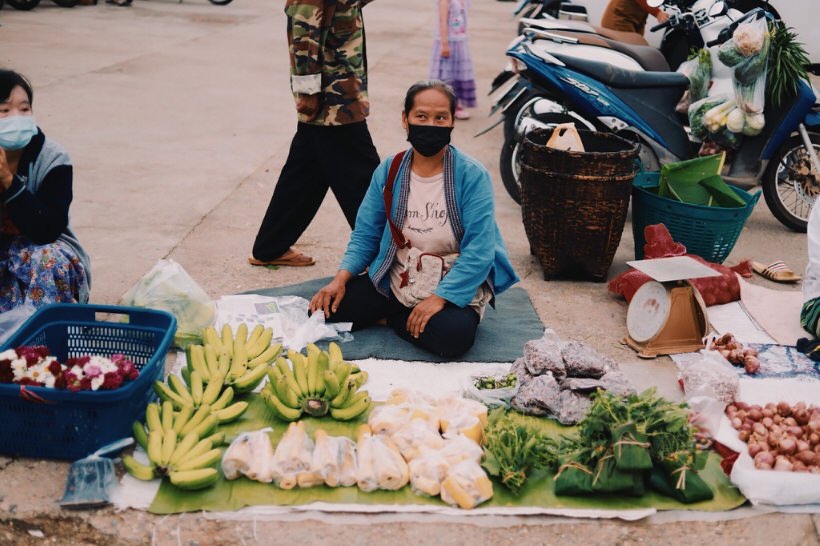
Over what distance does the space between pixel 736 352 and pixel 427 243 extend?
1536 mm

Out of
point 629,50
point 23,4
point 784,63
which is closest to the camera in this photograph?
point 784,63

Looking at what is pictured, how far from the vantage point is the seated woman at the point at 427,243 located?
3.74 meters

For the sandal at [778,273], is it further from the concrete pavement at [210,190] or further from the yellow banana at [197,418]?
the yellow banana at [197,418]

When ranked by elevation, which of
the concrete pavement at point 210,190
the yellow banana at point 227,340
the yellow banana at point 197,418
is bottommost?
the concrete pavement at point 210,190

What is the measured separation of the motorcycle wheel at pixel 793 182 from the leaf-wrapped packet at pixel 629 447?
3.52 meters

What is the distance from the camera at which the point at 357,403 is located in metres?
3.35

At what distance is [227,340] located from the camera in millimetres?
3660

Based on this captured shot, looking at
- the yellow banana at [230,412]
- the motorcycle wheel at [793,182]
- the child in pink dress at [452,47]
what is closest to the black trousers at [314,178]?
the yellow banana at [230,412]

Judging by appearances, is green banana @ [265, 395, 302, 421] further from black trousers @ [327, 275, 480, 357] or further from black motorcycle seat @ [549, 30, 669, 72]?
black motorcycle seat @ [549, 30, 669, 72]

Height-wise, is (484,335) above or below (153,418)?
below

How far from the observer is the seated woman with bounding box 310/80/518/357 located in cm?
374

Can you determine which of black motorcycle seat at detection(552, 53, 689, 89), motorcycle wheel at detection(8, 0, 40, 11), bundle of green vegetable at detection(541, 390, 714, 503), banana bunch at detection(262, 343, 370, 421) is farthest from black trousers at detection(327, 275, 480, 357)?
motorcycle wheel at detection(8, 0, 40, 11)

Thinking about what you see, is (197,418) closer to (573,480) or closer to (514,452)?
(514,452)

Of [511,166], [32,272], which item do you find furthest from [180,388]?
[511,166]
